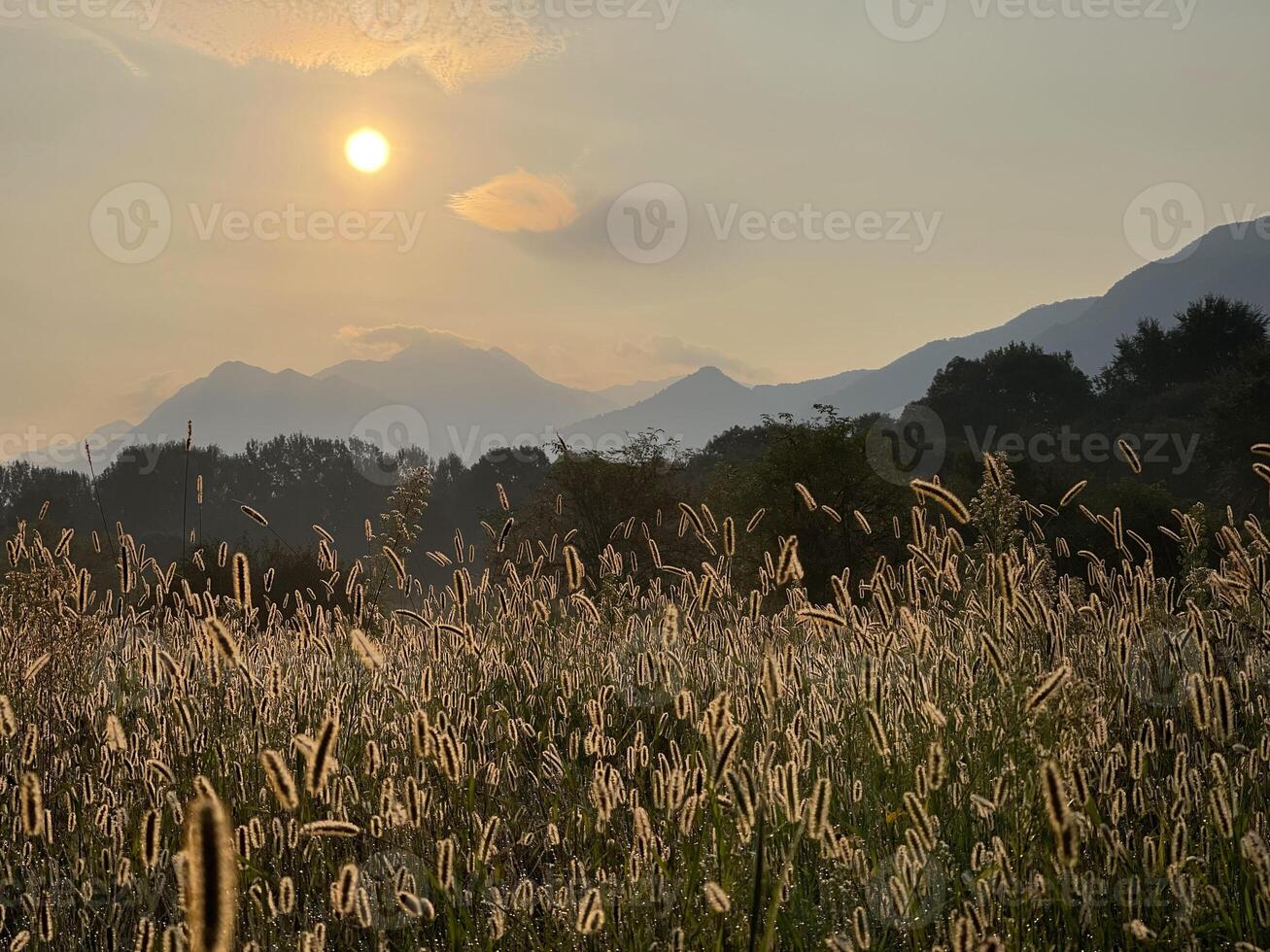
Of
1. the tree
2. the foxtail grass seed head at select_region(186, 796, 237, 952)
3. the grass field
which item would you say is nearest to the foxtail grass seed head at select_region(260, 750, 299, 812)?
the grass field

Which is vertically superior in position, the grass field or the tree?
the tree

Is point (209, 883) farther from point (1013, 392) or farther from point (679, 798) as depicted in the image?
point (1013, 392)

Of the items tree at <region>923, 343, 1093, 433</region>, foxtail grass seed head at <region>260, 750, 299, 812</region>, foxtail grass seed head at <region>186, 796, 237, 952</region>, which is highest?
tree at <region>923, 343, 1093, 433</region>

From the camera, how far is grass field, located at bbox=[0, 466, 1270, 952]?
2.28 meters

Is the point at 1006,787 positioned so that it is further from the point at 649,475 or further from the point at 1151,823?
the point at 649,475

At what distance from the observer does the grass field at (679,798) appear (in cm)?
228

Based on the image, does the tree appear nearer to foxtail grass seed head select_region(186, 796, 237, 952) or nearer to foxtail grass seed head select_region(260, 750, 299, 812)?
foxtail grass seed head select_region(260, 750, 299, 812)

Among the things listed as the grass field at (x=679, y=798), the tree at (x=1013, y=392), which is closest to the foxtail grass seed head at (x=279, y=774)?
the grass field at (x=679, y=798)

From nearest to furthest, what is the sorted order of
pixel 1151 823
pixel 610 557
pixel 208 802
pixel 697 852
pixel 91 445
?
pixel 208 802, pixel 697 852, pixel 1151 823, pixel 91 445, pixel 610 557

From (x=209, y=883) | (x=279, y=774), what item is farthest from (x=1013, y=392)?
(x=209, y=883)

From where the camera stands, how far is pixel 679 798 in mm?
2344

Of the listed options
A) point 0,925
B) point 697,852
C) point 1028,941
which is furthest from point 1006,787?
point 0,925

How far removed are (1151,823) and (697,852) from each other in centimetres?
219

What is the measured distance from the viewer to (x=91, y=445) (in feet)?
18.5
